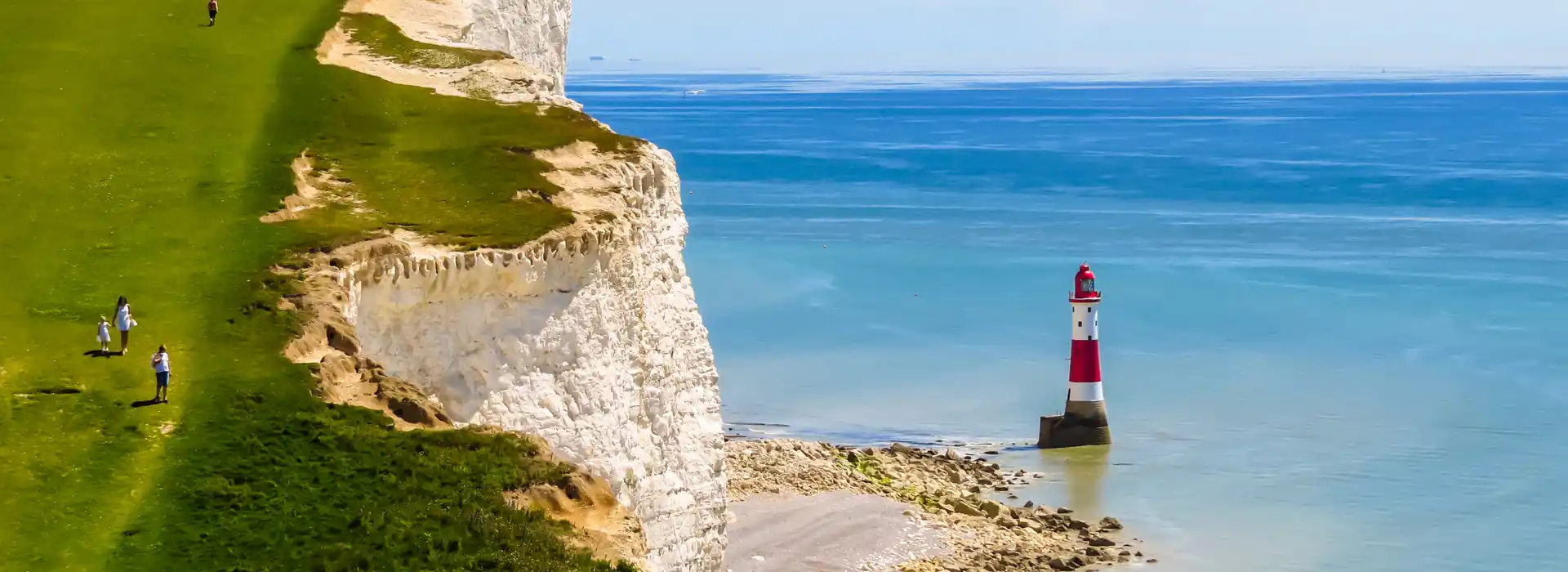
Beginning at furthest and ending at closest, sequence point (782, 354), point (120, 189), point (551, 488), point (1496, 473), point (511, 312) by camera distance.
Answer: point (782, 354) < point (1496, 473) < point (120, 189) < point (511, 312) < point (551, 488)

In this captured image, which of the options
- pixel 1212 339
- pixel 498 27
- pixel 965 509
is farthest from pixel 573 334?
pixel 1212 339

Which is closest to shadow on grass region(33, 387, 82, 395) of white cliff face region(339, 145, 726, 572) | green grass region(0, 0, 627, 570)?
green grass region(0, 0, 627, 570)

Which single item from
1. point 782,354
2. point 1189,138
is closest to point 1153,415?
point 782,354

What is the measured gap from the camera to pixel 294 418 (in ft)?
72.9

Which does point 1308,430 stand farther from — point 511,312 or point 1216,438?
point 511,312

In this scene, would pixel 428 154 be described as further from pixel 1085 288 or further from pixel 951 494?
pixel 1085 288

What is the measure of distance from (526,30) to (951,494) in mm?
16135

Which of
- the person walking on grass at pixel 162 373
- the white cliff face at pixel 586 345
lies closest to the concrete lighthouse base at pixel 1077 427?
the white cliff face at pixel 586 345

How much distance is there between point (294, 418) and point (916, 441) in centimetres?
3193

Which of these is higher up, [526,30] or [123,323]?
[526,30]

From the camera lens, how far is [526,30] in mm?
49156

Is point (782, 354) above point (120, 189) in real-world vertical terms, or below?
below

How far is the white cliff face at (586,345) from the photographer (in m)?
25.7

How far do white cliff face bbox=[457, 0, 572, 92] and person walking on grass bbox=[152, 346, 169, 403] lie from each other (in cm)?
1978
